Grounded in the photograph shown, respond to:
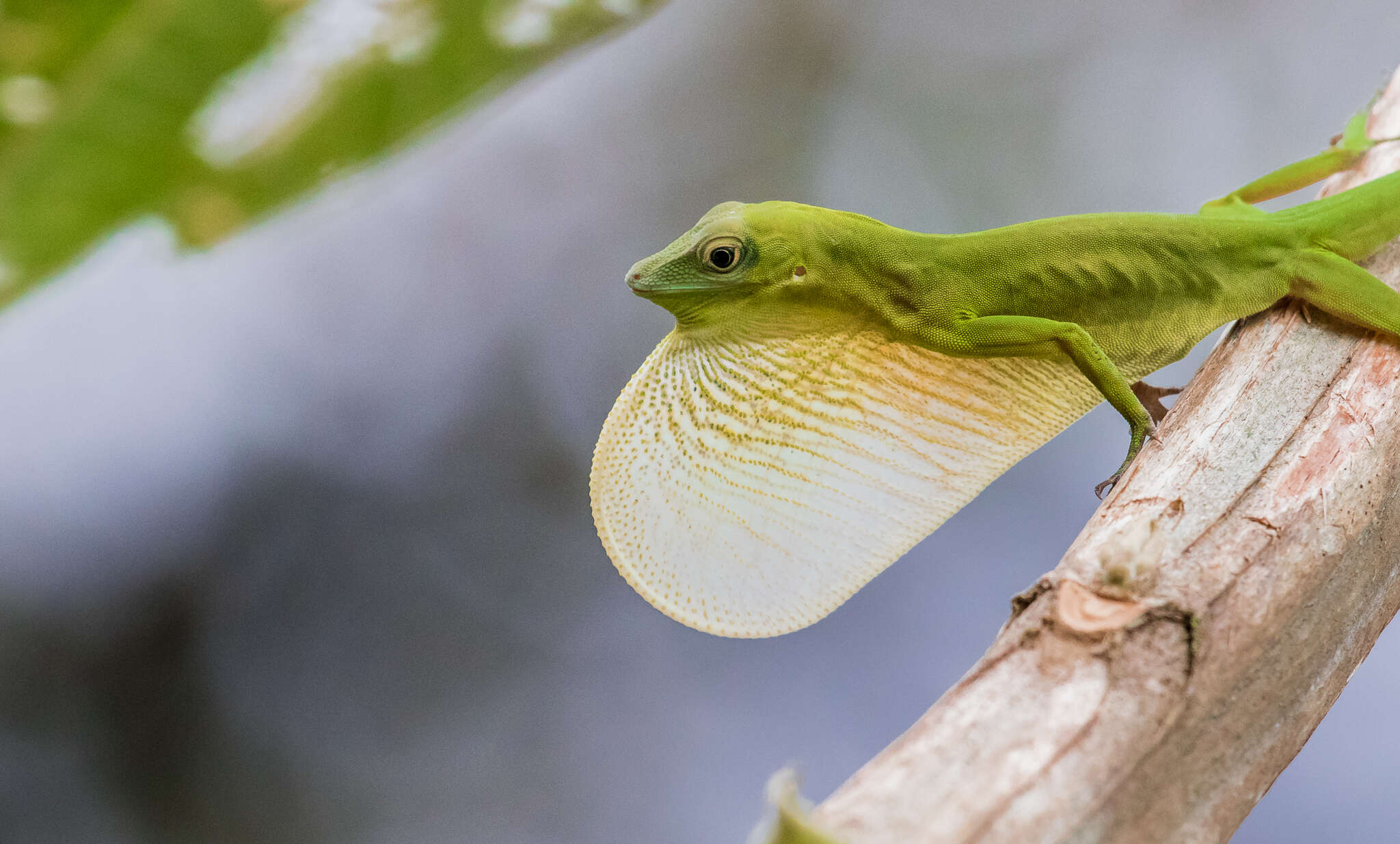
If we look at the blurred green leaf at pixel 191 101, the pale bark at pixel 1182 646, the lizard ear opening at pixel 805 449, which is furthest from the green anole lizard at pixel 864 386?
the blurred green leaf at pixel 191 101

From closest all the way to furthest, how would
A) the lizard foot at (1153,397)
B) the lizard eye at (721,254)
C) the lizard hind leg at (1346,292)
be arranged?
the lizard eye at (721,254) < the lizard hind leg at (1346,292) < the lizard foot at (1153,397)

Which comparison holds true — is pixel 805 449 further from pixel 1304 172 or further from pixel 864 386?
pixel 1304 172

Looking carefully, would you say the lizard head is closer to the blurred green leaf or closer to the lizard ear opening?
the lizard ear opening

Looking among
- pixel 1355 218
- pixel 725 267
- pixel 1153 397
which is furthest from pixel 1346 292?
pixel 725 267

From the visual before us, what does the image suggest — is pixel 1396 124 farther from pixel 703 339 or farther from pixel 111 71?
pixel 111 71

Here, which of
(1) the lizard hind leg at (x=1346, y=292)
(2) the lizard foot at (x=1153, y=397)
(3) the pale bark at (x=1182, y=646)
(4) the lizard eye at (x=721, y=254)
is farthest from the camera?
(2) the lizard foot at (x=1153, y=397)

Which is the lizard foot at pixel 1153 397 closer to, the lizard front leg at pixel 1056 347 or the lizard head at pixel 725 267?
the lizard front leg at pixel 1056 347

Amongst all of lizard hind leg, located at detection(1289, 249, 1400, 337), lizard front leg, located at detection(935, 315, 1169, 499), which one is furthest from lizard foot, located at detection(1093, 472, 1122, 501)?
lizard hind leg, located at detection(1289, 249, 1400, 337)
